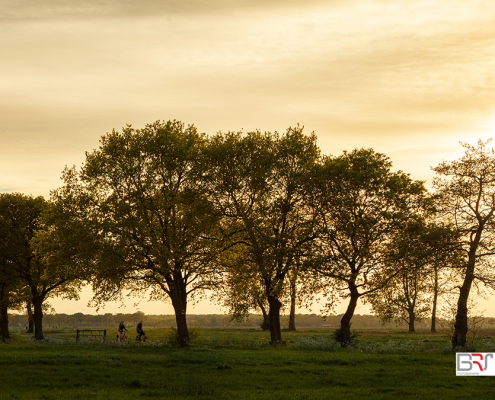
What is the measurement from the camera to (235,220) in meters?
44.0

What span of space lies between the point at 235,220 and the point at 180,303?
870 cm

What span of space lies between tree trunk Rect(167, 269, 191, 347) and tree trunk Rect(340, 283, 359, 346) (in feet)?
43.1

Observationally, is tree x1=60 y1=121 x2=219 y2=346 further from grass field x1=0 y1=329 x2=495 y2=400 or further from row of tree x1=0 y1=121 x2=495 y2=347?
grass field x1=0 y1=329 x2=495 y2=400

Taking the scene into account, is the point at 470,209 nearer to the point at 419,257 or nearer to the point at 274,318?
the point at 419,257

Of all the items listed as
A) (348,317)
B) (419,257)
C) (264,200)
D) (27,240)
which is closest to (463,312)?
(419,257)

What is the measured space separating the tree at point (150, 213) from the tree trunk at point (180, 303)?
8 centimetres

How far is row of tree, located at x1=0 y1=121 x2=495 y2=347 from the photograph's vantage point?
40.6m

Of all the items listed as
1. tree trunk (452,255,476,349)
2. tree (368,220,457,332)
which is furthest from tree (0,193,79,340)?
tree trunk (452,255,476,349)

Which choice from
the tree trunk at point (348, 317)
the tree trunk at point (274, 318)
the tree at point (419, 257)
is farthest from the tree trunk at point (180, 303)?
the tree at point (419, 257)

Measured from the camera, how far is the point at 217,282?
43062 millimetres

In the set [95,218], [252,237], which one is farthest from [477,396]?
[95,218]

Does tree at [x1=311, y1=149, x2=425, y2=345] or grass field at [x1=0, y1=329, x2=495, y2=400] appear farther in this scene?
tree at [x1=311, y1=149, x2=425, y2=345]

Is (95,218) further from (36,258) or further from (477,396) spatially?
(477,396)

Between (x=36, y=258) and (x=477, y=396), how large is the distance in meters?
49.5
